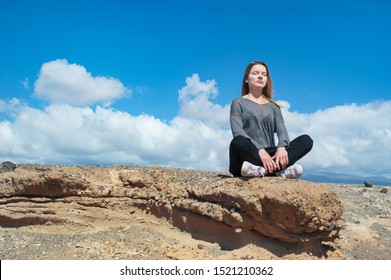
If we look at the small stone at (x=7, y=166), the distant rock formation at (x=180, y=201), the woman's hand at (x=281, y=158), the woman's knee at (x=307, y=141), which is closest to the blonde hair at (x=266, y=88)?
the woman's knee at (x=307, y=141)

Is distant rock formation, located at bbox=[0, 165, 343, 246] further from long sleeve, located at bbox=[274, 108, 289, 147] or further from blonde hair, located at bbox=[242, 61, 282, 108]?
blonde hair, located at bbox=[242, 61, 282, 108]

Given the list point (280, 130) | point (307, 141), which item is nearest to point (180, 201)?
point (280, 130)

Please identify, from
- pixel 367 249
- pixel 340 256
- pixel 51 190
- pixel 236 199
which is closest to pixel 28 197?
pixel 51 190

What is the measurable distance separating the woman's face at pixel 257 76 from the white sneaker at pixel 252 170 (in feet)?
4.98

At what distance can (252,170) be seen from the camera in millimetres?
5762

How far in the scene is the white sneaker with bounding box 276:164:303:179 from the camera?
5824 millimetres

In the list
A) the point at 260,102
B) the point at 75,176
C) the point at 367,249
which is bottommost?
the point at 367,249

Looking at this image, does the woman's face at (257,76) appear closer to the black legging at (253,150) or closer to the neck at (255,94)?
the neck at (255,94)

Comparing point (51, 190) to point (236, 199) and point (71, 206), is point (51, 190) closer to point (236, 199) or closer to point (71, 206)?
point (71, 206)

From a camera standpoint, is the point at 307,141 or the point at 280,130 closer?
the point at 307,141

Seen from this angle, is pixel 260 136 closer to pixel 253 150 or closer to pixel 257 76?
pixel 253 150

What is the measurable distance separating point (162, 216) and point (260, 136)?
2088 millimetres

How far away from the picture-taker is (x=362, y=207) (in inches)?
483

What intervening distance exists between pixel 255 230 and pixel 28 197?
398cm
